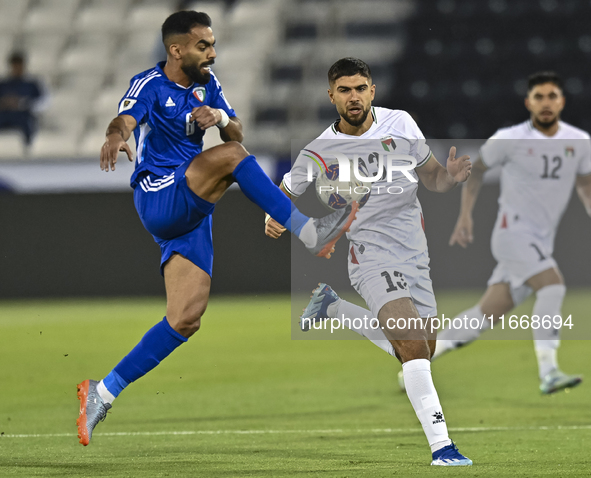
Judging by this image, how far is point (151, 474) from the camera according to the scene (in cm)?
412

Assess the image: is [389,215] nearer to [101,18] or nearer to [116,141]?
[116,141]

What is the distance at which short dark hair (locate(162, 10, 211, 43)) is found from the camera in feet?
15.6

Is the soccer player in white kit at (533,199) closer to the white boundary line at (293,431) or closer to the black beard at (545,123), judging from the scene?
the black beard at (545,123)

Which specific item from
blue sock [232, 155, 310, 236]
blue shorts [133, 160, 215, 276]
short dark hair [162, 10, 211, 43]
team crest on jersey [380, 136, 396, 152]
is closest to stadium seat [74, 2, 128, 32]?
short dark hair [162, 10, 211, 43]

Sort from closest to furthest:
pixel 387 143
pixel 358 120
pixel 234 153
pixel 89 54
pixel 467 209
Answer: pixel 234 153
pixel 358 120
pixel 387 143
pixel 467 209
pixel 89 54

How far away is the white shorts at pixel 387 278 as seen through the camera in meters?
4.39

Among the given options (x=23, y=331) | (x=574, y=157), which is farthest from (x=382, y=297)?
(x=23, y=331)

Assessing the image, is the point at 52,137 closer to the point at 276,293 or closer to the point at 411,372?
the point at 276,293

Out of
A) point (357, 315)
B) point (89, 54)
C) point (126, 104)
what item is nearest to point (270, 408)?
point (357, 315)

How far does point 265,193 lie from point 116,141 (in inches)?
26.7

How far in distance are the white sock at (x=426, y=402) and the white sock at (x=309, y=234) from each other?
67cm

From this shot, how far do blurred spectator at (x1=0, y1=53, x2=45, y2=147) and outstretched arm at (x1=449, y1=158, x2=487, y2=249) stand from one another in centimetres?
861

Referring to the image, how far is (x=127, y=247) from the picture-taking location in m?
13.2

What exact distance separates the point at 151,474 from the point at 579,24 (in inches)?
562
